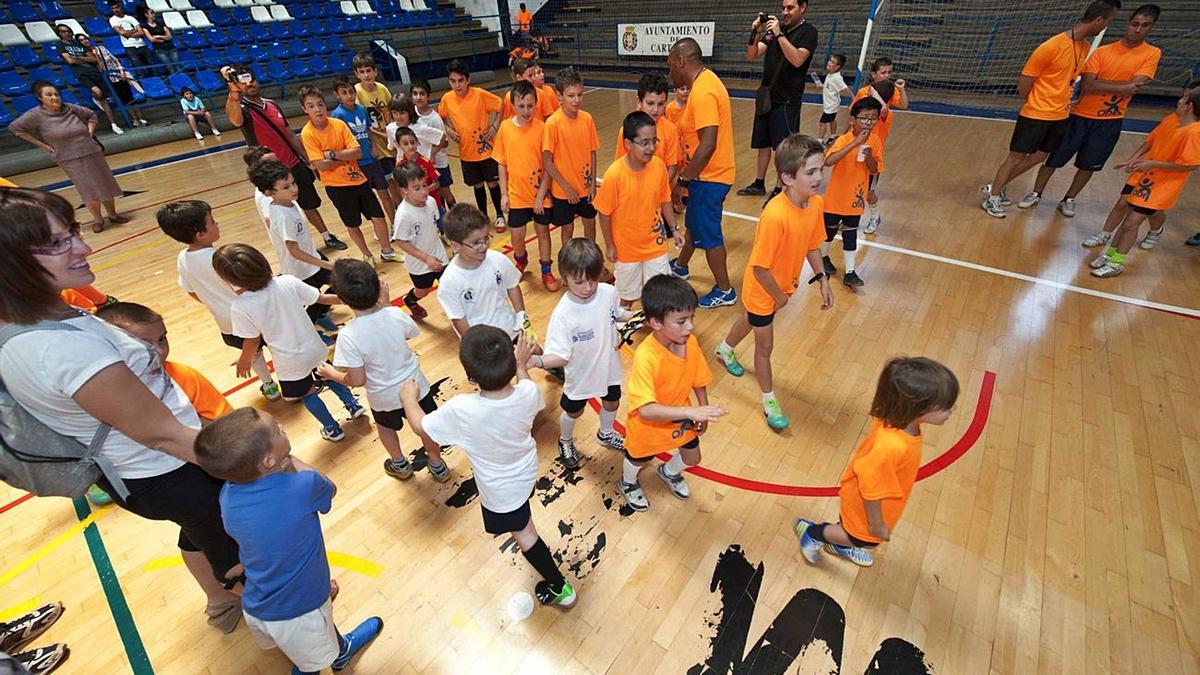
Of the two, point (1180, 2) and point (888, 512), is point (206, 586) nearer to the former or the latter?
point (888, 512)

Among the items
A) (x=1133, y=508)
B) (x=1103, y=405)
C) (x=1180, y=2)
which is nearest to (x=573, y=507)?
(x=1133, y=508)

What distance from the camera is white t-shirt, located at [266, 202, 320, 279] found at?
12.4 ft

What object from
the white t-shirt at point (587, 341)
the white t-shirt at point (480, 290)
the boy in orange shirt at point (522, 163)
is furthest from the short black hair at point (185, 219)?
the boy in orange shirt at point (522, 163)

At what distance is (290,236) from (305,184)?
209 cm

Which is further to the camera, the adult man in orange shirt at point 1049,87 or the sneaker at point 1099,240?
the sneaker at point 1099,240

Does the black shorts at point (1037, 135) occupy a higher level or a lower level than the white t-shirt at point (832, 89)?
lower

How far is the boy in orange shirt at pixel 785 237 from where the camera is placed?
276cm

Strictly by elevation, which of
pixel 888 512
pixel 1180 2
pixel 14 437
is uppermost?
pixel 1180 2

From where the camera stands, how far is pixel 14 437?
150 cm

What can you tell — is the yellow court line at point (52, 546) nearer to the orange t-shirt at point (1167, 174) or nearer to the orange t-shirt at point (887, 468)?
the orange t-shirt at point (887, 468)

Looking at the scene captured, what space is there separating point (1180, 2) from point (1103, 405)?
549 inches

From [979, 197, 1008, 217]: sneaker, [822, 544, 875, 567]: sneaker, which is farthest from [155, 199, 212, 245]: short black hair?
[979, 197, 1008, 217]: sneaker

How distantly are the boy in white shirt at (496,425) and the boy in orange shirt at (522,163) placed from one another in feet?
9.36

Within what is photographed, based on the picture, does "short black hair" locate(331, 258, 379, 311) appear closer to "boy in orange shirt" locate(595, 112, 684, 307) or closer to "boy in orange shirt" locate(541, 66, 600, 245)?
"boy in orange shirt" locate(595, 112, 684, 307)
